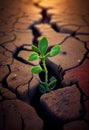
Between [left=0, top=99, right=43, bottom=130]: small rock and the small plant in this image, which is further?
the small plant

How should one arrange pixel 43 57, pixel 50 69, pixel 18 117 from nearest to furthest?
pixel 18 117 → pixel 43 57 → pixel 50 69

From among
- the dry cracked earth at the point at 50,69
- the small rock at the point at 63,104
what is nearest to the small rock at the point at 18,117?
the dry cracked earth at the point at 50,69

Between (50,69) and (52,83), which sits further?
(50,69)

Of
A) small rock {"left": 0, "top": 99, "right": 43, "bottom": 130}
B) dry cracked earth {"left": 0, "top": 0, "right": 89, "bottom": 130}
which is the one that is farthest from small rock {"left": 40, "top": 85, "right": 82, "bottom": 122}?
small rock {"left": 0, "top": 99, "right": 43, "bottom": 130}

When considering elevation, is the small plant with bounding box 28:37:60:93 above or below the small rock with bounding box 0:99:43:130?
above

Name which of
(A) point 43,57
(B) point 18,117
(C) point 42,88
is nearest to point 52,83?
(C) point 42,88

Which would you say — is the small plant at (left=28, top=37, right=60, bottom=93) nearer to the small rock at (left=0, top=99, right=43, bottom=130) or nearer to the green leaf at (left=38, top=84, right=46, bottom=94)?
the green leaf at (left=38, top=84, right=46, bottom=94)

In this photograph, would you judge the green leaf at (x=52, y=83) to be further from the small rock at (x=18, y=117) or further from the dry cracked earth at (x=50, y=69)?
the small rock at (x=18, y=117)

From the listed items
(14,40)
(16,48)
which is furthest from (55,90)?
(14,40)

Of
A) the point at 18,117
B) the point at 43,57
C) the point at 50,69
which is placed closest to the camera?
the point at 18,117

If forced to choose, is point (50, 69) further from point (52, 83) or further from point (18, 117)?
point (18, 117)
